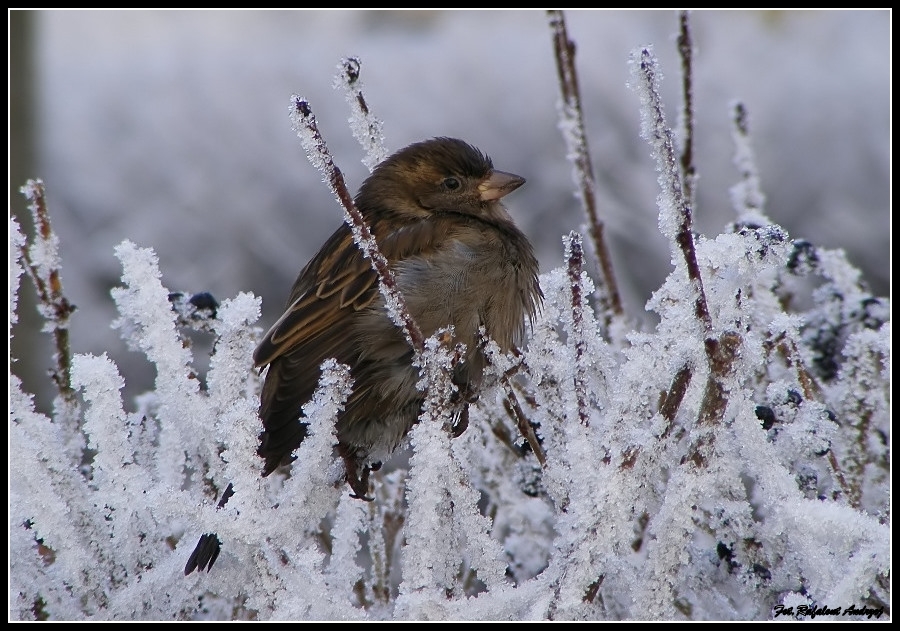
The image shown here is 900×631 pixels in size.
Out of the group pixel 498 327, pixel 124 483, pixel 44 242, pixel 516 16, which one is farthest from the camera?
pixel 516 16

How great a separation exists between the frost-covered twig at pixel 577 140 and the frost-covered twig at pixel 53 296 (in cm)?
137

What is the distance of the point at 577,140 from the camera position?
2688 mm

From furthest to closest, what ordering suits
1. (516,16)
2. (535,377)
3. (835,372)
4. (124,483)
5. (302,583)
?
(516,16) → (835,372) → (535,377) → (124,483) → (302,583)

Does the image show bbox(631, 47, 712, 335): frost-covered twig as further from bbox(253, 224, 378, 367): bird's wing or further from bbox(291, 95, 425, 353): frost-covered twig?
bbox(253, 224, 378, 367): bird's wing

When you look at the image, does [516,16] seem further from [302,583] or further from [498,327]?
[302,583]

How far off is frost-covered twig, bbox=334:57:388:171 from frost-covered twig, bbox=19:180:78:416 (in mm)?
766

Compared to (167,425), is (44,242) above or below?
above

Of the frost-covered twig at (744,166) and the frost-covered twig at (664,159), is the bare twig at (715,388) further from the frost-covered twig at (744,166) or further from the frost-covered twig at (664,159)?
the frost-covered twig at (744,166)

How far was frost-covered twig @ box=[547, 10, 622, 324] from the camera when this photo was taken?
8.59ft

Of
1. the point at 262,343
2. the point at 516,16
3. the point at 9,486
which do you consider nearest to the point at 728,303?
the point at 262,343

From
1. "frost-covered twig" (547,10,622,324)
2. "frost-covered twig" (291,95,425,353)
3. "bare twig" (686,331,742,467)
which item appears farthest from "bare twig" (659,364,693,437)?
"frost-covered twig" (547,10,622,324)

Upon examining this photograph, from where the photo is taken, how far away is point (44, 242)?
7.61 feet
